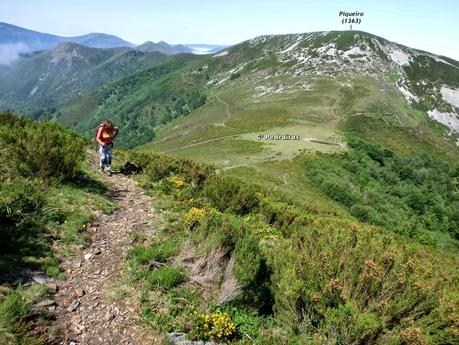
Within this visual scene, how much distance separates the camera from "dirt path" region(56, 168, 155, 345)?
668 cm

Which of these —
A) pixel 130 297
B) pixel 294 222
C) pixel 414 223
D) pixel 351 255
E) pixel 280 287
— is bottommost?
pixel 414 223

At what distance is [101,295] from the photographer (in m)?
7.59

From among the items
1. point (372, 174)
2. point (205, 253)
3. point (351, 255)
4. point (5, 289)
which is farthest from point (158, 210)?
point (372, 174)

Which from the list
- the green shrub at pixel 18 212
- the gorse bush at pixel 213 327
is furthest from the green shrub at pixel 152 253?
the green shrub at pixel 18 212

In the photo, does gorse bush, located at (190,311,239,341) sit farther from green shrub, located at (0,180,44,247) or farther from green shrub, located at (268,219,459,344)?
green shrub, located at (0,180,44,247)

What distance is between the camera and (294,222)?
50.7ft

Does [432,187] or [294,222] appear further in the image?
[432,187]

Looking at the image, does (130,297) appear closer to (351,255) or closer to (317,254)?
(317,254)

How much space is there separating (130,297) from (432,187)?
6924 cm

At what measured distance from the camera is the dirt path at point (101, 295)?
668 centimetres

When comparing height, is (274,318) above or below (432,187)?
above

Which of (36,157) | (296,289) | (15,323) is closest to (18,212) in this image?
(36,157)

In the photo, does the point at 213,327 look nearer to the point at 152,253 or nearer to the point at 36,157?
the point at 152,253

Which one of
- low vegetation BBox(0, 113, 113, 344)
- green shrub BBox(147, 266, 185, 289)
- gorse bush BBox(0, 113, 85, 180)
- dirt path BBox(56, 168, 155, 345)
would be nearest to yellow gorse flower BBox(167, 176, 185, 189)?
low vegetation BBox(0, 113, 113, 344)
